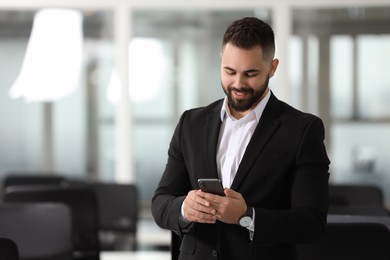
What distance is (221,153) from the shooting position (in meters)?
2.38

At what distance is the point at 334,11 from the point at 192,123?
18.1 feet

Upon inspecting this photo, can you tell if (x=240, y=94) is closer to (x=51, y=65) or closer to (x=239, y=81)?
(x=239, y=81)

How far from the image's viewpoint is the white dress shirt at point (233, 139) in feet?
7.70

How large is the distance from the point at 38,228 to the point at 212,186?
2538mm

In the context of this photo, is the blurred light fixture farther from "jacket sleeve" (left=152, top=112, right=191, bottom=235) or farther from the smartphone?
the smartphone

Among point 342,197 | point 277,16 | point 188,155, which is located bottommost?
point 342,197

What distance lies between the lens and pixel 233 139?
2385mm

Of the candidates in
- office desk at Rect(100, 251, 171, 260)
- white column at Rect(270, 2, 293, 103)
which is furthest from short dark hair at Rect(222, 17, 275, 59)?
white column at Rect(270, 2, 293, 103)

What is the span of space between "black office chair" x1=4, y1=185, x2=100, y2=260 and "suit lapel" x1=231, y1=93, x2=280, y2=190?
335 centimetres

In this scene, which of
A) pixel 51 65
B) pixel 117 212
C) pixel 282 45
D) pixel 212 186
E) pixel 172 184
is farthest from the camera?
pixel 51 65

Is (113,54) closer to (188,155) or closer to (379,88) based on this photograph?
(379,88)

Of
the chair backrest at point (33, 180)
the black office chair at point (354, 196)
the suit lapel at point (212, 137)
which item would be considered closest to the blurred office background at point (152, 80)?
the chair backrest at point (33, 180)

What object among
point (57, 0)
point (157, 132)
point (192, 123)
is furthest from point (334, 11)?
point (192, 123)

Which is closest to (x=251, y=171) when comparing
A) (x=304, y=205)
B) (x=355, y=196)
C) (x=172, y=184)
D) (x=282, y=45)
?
(x=304, y=205)
